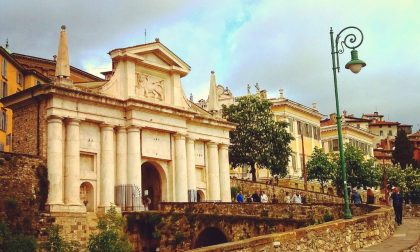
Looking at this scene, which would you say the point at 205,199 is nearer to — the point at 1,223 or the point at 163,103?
the point at 163,103

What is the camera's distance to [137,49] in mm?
37125

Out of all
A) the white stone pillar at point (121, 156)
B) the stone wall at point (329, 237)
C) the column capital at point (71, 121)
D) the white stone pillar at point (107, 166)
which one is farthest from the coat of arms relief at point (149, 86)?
the stone wall at point (329, 237)

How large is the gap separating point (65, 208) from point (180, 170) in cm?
1001

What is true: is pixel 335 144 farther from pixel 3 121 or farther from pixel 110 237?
pixel 110 237

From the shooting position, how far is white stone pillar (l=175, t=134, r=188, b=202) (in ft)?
127

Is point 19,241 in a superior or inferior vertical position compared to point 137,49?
inferior

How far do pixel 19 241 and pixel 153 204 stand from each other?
13.4 m

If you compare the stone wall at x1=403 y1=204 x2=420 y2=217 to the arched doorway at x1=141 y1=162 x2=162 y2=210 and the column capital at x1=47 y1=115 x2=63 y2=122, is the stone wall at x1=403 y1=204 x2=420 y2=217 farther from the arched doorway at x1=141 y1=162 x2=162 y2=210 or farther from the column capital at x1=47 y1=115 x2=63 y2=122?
the column capital at x1=47 y1=115 x2=63 y2=122

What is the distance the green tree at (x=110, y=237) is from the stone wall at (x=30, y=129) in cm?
500

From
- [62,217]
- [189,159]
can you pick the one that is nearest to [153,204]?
[189,159]

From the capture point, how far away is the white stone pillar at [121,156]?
3516 centimetres

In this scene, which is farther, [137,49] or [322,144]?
[322,144]

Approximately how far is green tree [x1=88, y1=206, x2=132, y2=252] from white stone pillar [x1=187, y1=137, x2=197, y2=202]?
27.8 ft

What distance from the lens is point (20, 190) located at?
2973 centimetres
